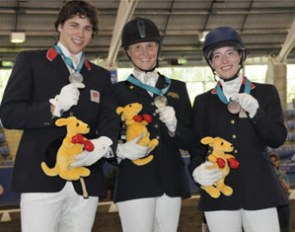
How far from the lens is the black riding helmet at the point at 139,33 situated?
104 inches

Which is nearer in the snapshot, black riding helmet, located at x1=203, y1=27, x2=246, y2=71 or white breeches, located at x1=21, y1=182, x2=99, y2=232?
white breeches, located at x1=21, y1=182, x2=99, y2=232

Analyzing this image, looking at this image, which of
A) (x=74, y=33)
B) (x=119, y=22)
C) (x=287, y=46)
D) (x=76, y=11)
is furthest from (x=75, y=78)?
(x=287, y=46)

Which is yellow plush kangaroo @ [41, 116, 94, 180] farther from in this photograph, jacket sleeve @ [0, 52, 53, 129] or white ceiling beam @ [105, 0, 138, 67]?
white ceiling beam @ [105, 0, 138, 67]

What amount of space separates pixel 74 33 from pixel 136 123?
0.53 meters

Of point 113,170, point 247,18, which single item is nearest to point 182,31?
point 247,18

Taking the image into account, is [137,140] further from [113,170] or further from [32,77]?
[113,170]

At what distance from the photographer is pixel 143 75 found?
267 cm

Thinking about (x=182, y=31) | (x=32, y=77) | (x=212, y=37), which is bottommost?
(x=32, y=77)

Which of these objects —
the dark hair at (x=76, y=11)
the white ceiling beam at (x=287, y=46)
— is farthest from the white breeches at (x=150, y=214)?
the white ceiling beam at (x=287, y=46)

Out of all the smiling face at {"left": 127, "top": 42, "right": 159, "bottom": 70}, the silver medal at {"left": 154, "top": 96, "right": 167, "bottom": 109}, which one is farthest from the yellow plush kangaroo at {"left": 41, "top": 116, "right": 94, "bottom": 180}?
the smiling face at {"left": 127, "top": 42, "right": 159, "bottom": 70}

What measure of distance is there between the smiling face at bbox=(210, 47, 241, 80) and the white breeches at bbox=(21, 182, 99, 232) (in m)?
0.88

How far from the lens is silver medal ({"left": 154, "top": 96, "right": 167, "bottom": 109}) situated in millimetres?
2543

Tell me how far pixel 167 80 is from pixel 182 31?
1199 centimetres

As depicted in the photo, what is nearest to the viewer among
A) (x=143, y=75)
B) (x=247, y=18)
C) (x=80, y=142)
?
(x=80, y=142)
